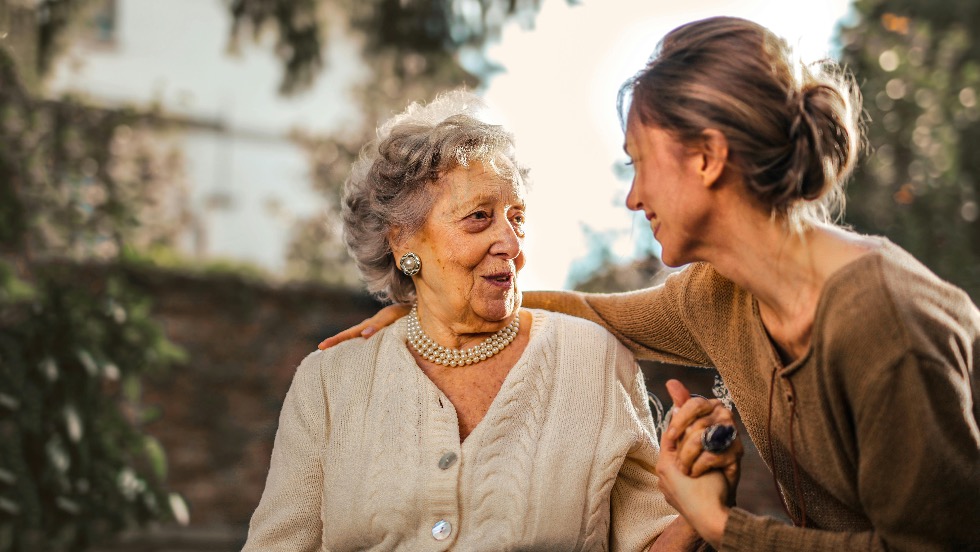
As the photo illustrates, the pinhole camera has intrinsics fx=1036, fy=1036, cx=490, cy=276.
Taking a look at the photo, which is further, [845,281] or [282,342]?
[282,342]

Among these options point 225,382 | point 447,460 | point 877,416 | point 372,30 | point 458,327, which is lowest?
point 225,382

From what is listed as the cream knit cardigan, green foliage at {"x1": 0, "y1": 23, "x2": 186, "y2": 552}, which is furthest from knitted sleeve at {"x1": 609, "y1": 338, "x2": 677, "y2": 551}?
green foliage at {"x1": 0, "y1": 23, "x2": 186, "y2": 552}

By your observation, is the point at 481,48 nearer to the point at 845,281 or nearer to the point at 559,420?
the point at 559,420

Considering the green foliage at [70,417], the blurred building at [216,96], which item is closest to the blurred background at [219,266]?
the green foliage at [70,417]

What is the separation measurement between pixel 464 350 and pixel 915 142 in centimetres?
379

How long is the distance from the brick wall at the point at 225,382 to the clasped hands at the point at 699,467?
559cm

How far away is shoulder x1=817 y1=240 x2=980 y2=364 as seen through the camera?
185 centimetres

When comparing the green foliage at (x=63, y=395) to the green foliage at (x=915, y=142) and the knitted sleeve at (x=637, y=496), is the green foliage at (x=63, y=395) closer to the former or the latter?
the knitted sleeve at (x=637, y=496)

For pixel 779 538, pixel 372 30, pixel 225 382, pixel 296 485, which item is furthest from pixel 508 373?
pixel 225 382

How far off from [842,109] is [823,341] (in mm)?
468

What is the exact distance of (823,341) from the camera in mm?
1980

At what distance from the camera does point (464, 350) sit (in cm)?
273

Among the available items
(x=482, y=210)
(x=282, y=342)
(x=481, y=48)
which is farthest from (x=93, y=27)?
(x=482, y=210)

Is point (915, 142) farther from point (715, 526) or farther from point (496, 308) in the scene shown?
point (715, 526)
